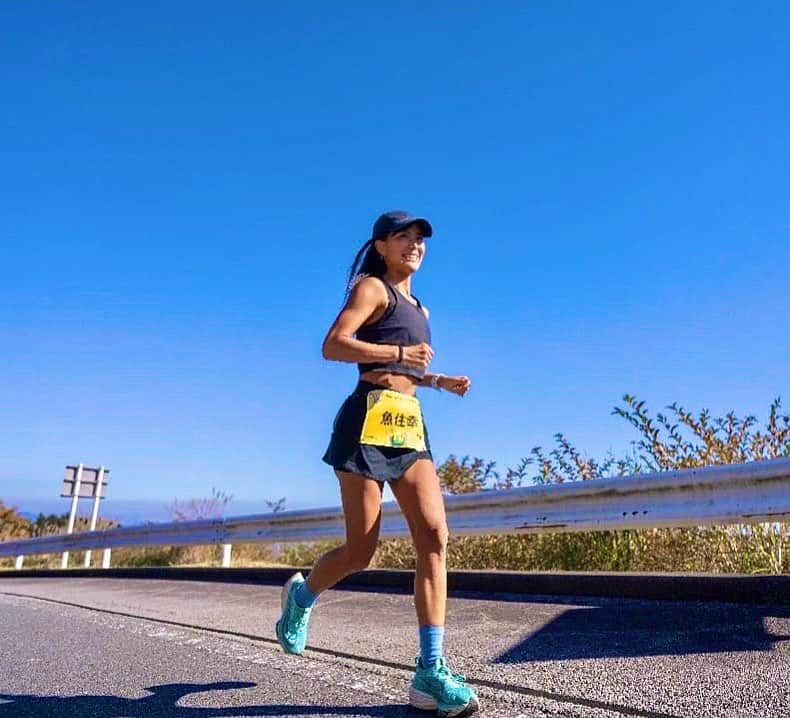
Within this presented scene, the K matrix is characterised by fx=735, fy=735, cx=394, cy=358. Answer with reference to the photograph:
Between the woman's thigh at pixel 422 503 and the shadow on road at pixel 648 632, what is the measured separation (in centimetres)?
78

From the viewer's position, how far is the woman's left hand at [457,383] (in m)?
3.09

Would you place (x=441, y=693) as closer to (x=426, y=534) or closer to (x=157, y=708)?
(x=426, y=534)

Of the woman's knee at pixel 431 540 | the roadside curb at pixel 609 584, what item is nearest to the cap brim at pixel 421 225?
the woman's knee at pixel 431 540

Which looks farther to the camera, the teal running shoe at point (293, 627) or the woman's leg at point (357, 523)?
the teal running shoe at point (293, 627)

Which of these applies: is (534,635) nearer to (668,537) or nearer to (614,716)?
(614,716)

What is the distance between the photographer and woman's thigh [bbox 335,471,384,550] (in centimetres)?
273

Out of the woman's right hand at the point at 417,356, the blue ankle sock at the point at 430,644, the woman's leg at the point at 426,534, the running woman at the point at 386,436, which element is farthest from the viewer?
the woman's right hand at the point at 417,356

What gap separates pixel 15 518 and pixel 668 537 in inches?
934

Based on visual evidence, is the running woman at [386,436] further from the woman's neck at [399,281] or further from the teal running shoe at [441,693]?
the teal running shoe at [441,693]

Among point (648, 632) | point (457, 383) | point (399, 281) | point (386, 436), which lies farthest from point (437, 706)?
point (399, 281)

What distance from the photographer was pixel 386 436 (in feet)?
8.92

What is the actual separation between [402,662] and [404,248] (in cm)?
175

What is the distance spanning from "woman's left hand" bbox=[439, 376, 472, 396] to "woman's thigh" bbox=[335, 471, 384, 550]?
0.56m

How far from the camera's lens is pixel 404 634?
12.5 feet
